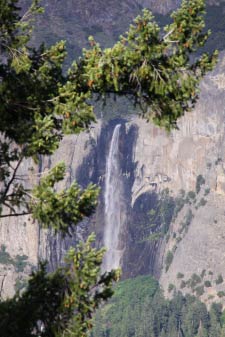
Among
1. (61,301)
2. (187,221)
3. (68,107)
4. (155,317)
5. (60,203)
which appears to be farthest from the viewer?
(187,221)

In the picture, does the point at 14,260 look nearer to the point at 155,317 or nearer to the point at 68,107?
the point at 155,317

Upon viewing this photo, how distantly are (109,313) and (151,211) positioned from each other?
1590 cm

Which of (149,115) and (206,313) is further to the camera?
(206,313)

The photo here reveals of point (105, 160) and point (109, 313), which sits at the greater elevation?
point (105, 160)

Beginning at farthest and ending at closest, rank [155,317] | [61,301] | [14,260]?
[14,260] → [155,317] → [61,301]

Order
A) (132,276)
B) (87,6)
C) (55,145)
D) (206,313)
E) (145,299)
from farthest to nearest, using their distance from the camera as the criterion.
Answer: (87,6) < (132,276) < (145,299) < (206,313) < (55,145)

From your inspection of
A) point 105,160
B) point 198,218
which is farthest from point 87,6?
point 198,218

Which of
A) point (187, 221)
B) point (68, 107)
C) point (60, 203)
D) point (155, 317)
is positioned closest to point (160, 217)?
point (187, 221)

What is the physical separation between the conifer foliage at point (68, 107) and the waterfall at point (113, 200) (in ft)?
335

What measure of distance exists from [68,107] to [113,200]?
106 metres

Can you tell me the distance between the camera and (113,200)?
120812 mm

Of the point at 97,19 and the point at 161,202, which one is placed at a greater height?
the point at 97,19

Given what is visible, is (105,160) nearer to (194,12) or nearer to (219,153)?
(219,153)

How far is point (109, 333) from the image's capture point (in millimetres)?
98875
